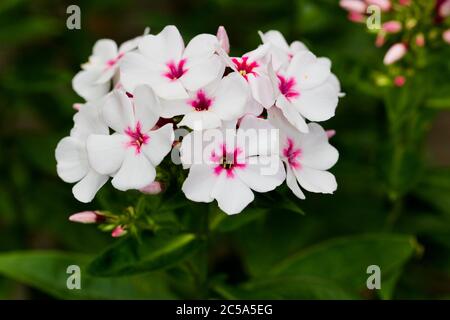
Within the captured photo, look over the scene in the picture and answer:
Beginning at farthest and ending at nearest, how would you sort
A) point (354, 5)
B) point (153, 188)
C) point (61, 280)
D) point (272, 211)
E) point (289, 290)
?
1. point (272, 211)
2. point (354, 5)
3. point (61, 280)
4. point (289, 290)
5. point (153, 188)

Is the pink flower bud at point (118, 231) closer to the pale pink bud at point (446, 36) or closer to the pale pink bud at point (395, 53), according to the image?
the pale pink bud at point (395, 53)

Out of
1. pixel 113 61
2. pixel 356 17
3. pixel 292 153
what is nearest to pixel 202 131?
pixel 292 153

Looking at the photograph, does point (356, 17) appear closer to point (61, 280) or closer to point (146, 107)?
point (146, 107)

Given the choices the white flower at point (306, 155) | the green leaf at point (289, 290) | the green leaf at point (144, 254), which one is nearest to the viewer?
the white flower at point (306, 155)

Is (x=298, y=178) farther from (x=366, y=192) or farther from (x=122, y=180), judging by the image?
(x=366, y=192)

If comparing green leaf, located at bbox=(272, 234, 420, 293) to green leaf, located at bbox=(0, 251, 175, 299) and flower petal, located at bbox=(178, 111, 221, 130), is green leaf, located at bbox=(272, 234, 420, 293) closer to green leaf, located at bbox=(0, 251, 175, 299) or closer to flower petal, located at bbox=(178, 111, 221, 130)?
green leaf, located at bbox=(0, 251, 175, 299)

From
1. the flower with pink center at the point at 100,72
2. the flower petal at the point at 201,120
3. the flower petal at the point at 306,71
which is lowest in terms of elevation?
the flower petal at the point at 201,120

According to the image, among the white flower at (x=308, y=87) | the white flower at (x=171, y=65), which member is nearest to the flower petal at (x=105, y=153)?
the white flower at (x=171, y=65)
